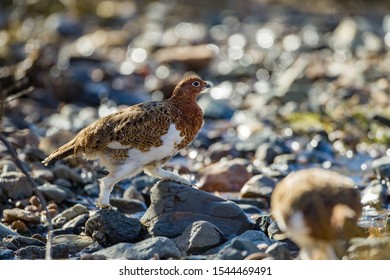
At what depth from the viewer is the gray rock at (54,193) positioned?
39.4 feet

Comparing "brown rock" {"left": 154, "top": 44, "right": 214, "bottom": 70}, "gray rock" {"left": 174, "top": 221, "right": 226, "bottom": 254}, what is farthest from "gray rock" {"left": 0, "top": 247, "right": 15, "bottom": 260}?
"brown rock" {"left": 154, "top": 44, "right": 214, "bottom": 70}

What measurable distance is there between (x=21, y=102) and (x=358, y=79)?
777cm

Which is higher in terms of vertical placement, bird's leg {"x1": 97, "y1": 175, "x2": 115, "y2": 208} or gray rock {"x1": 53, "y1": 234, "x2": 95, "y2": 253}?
bird's leg {"x1": 97, "y1": 175, "x2": 115, "y2": 208}

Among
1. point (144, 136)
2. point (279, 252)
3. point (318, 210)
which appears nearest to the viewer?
point (318, 210)

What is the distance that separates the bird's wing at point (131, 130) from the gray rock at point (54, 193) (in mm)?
1835

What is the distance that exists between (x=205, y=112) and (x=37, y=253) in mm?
9076

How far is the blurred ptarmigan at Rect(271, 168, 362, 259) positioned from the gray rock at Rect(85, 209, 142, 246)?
2.50 m

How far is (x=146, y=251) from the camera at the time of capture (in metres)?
8.77

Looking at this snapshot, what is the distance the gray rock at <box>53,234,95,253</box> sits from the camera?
385 inches

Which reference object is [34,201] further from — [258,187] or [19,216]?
[258,187]

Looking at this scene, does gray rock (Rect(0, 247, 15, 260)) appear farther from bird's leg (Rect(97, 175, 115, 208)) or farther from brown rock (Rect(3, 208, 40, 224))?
brown rock (Rect(3, 208, 40, 224))

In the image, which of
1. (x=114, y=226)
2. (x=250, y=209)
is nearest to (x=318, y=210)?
(x=114, y=226)

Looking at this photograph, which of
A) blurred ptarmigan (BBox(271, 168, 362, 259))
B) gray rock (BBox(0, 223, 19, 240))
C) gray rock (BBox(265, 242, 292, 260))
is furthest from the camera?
gray rock (BBox(0, 223, 19, 240))

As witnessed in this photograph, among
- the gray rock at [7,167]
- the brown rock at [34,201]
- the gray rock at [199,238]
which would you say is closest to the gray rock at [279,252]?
the gray rock at [199,238]
